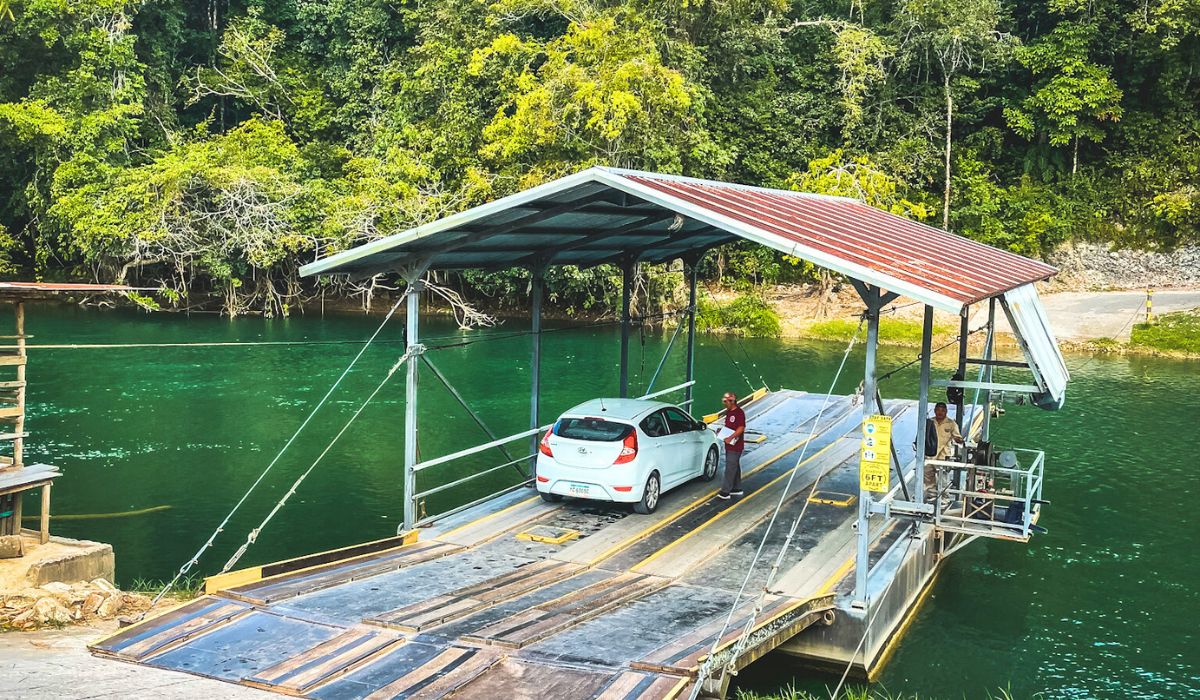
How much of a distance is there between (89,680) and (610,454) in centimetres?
738

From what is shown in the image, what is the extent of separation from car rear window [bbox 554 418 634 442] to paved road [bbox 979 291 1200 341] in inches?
1242

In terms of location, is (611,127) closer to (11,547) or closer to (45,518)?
(45,518)

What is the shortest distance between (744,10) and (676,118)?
7.31 metres

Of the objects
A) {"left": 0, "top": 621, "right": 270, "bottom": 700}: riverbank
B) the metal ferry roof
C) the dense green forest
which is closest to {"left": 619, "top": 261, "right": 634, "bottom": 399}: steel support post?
the metal ferry roof

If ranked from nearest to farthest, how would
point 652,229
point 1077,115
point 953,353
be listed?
point 652,229
point 953,353
point 1077,115

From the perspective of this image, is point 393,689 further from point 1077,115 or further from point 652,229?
point 1077,115

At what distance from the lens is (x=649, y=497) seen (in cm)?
1470

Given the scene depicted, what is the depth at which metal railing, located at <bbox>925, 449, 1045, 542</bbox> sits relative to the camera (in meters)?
12.8

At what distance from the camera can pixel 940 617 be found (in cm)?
1380

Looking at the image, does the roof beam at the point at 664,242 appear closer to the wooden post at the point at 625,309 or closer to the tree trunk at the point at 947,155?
the wooden post at the point at 625,309

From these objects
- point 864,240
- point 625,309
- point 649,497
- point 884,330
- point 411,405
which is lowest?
point 649,497

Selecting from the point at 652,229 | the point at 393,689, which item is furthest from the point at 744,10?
the point at 393,689

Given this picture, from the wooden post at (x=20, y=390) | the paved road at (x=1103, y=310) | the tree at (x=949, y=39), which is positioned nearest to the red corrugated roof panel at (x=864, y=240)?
the wooden post at (x=20, y=390)

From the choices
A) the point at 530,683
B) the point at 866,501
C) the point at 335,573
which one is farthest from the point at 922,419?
the point at 335,573
